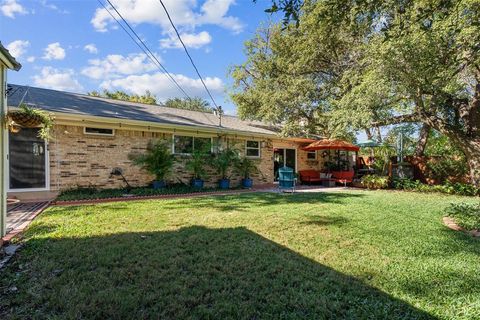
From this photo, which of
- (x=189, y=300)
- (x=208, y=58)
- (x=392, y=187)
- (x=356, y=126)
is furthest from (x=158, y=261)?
(x=392, y=187)

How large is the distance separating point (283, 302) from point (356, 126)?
10.3 m

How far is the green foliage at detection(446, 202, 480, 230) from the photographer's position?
19.1 feet

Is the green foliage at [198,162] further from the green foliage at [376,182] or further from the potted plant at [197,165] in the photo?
the green foliage at [376,182]

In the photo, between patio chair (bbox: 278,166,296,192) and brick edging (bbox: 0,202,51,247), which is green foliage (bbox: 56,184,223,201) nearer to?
brick edging (bbox: 0,202,51,247)

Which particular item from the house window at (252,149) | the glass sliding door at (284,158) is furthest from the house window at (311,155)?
the house window at (252,149)

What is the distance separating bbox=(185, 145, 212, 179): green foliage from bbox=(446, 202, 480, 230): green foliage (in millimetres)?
8520

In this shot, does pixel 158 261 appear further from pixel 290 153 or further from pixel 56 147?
pixel 290 153

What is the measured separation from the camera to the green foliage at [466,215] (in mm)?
5819

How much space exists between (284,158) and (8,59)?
14242 mm

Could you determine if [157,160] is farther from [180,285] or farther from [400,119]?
[400,119]

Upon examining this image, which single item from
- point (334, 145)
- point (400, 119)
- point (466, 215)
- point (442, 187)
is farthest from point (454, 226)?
point (334, 145)

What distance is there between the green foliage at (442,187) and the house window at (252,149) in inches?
272

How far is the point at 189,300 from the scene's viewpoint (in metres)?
2.73

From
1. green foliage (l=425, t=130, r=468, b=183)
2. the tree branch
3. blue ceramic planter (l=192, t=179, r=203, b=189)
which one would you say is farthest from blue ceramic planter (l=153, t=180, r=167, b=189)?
green foliage (l=425, t=130, r=468, b=183)
